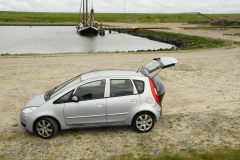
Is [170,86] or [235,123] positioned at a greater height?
[170,86]

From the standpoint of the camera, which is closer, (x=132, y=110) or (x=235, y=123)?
(x=132, y=110)

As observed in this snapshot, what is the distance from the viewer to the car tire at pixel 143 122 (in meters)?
7.89

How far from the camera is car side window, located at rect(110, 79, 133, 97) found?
25.5 ft

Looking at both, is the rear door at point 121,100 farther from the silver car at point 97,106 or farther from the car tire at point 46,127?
the car tire at point 46,127

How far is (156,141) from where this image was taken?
7520 millimetres

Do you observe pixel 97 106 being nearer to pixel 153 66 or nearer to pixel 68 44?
pixel 153 66

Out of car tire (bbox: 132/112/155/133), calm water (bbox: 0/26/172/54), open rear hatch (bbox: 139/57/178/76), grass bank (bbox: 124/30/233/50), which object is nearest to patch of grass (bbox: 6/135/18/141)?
car tire (bbox: 132/112/155/133)

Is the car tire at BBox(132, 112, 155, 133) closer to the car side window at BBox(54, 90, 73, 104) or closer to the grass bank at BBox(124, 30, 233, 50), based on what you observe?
the car side window at BBox(54, 90, 73, 104)

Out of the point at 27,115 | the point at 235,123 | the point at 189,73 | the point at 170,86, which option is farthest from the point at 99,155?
the point at 189,73

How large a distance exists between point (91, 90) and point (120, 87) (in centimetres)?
79

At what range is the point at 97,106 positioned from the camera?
7652 millimetres

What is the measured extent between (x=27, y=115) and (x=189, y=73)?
10.7 meters

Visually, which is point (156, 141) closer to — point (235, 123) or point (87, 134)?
point (87, 134)

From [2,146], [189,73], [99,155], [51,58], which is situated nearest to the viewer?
[99,155]
